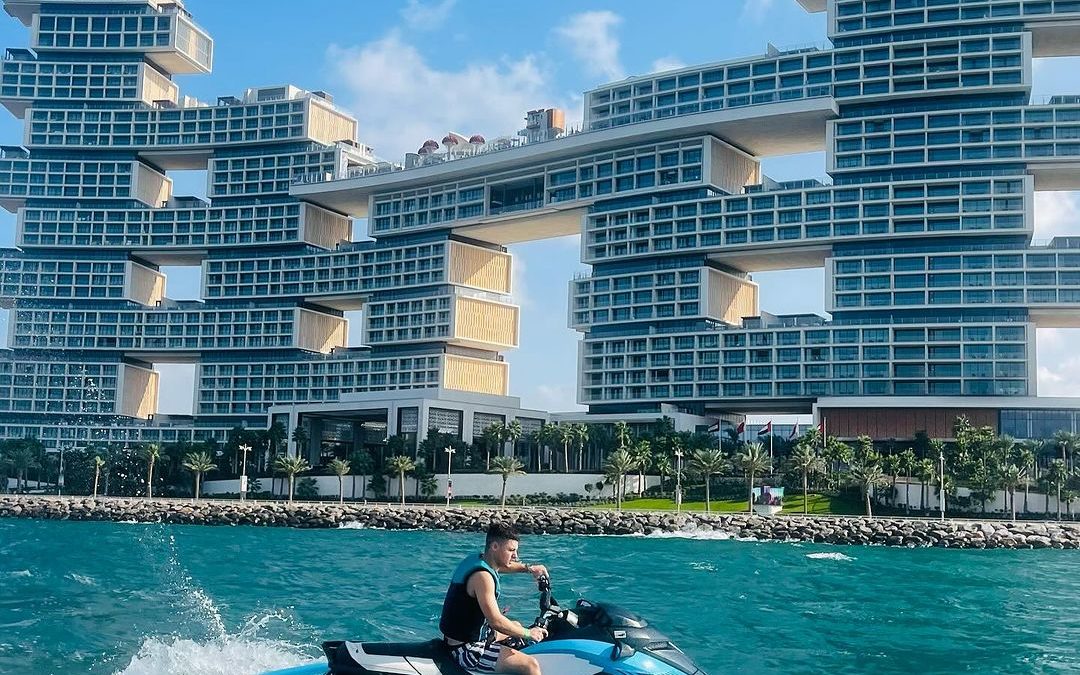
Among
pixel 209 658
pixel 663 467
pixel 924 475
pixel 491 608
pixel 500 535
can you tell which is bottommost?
pixel 209 658

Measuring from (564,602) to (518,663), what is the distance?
903 inches

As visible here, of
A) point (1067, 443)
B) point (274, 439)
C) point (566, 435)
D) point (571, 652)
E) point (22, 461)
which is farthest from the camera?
point (22, 461)

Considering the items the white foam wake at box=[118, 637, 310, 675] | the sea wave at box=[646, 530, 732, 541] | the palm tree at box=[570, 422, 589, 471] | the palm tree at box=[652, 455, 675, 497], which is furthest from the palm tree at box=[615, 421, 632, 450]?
the white foam wake at box=[118, 637, 310, 675]

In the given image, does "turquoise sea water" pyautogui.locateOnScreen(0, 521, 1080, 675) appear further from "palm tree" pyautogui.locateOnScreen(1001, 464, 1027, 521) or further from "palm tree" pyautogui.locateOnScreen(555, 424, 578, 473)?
"palm tree" pyautogui.locateOnScreen(555, 424, 578, 473)

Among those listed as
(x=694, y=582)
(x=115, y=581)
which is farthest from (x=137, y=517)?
(x=694, y=582)

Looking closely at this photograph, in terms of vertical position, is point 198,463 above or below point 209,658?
above

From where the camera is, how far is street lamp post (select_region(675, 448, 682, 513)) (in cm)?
10562

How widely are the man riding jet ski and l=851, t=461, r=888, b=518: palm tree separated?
90.0 m

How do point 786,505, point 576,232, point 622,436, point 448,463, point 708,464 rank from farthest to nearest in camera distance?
point 576,232 → point 448,463 → point 622,436 → point 786,505 → point 708,464

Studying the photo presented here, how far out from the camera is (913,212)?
128 metres

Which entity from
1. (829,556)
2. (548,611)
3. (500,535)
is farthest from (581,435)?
(500,535)

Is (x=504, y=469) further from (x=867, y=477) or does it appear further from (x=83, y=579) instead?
(x=83, y=579)

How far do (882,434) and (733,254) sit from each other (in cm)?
2923

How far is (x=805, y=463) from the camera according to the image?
10544 cm
